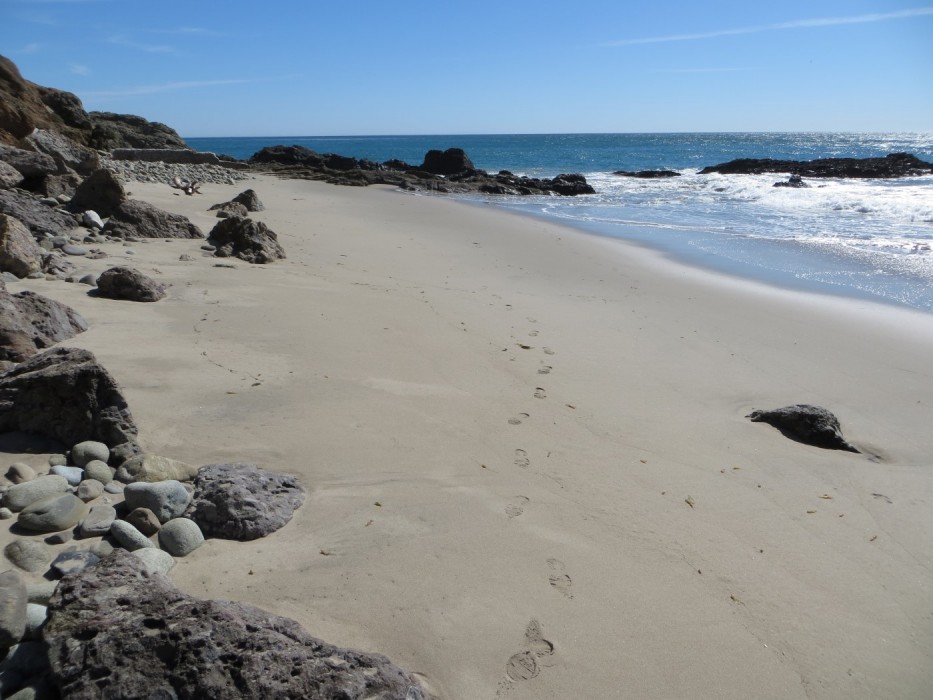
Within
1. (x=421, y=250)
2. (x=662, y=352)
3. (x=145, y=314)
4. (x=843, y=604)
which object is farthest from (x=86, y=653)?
(x=421, y=250)

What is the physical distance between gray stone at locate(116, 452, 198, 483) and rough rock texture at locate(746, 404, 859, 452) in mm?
3259

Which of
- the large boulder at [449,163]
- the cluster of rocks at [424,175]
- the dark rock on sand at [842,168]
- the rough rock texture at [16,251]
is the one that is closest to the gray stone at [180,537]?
the rough rock texture at [16,251]

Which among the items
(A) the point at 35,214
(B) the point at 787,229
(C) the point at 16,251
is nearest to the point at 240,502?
(C) the point at 16,251

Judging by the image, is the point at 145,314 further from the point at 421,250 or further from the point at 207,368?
the point at 421,250

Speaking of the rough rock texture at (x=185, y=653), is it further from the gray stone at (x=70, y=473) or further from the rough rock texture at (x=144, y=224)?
the rough rock texture at (x=144, y=224)

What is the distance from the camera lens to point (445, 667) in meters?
2.06

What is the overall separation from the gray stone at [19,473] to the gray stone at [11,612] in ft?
3.01

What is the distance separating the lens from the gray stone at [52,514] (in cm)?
238

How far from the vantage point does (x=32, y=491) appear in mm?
2527

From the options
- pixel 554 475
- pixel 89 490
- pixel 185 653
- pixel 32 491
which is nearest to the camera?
pixel 185 653

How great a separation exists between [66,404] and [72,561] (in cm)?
94

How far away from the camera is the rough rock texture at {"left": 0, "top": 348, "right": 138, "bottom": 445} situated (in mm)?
2910

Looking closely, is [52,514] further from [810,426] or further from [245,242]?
[245,242]

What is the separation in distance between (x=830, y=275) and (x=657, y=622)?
8.18 m
